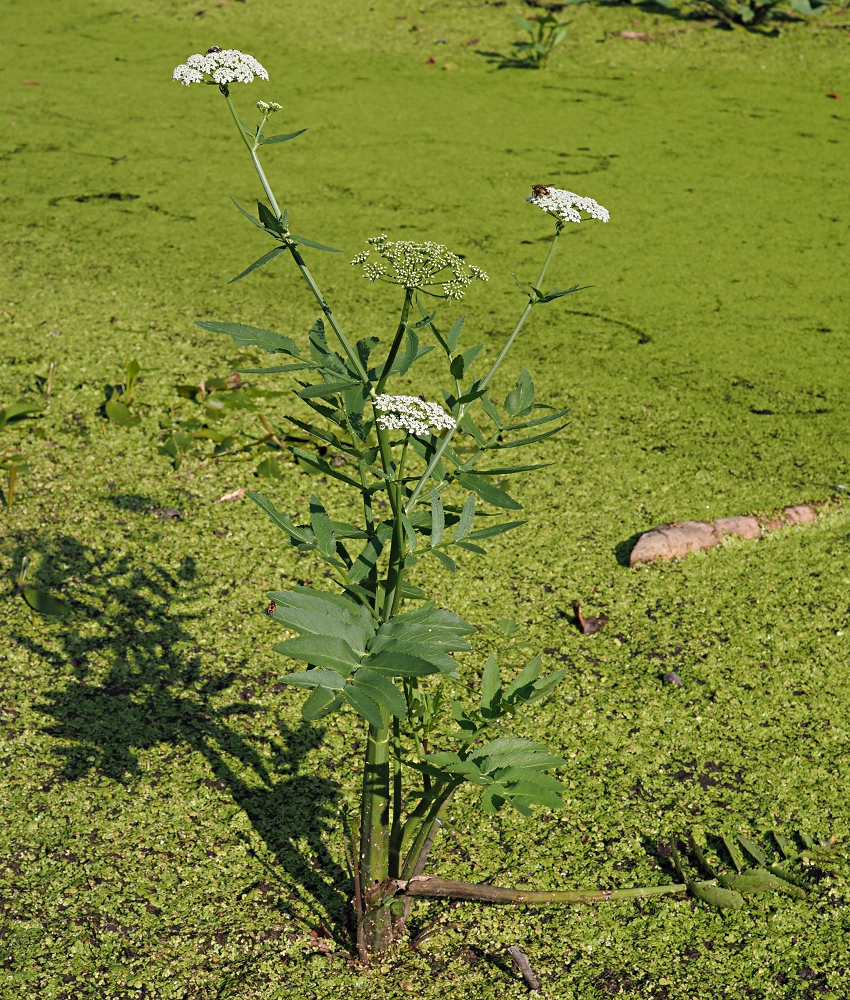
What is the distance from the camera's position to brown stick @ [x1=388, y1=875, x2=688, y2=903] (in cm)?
105

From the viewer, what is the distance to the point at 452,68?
12.7ft

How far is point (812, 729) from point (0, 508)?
4.56 ft

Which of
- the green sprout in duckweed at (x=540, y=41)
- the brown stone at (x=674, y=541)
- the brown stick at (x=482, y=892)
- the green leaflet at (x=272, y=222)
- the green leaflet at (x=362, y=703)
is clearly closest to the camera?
the green leaflet at (x=362, y=703)

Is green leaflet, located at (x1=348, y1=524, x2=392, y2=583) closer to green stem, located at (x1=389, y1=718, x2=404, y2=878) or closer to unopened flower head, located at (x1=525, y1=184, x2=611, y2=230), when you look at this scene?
green stem, located at (x1=389, y1=718, x2=404, y2=878)

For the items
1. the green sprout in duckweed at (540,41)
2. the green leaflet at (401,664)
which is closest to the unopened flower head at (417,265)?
the green leaflet at (401,664)

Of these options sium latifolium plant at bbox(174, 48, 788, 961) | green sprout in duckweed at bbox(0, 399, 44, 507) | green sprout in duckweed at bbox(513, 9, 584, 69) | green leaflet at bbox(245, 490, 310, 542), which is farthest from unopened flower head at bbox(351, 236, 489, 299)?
green sprout in duckweed at bbox(513, 9, 584, 69)

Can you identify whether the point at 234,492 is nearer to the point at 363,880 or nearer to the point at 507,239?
the point at 363,880

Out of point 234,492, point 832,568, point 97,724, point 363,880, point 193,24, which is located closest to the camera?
point 363,880

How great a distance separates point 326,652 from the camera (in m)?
0.75

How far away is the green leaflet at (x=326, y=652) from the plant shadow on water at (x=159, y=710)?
1.69 ft

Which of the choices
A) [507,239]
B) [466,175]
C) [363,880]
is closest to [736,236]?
[507,239]

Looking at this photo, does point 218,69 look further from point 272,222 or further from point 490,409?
point 490,409

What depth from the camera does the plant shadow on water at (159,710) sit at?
1235 mm

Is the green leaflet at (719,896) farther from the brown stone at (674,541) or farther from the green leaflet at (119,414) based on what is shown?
the green leaflet at (119,414)
